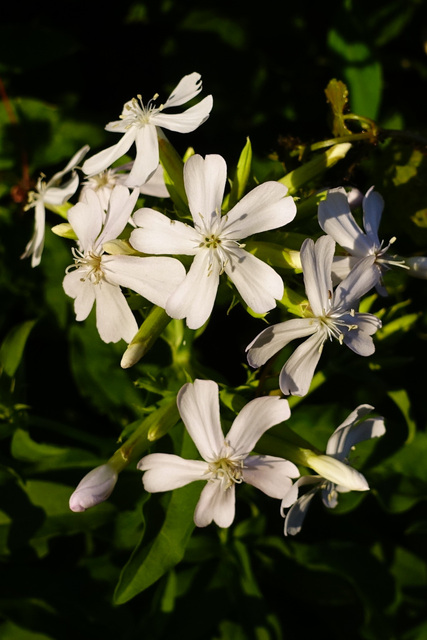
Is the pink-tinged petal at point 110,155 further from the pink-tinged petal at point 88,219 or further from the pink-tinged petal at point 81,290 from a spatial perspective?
the pink-tinged petal at point 81,290

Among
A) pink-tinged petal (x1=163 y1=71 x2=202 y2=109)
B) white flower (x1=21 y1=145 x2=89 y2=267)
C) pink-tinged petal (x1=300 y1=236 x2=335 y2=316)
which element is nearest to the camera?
pink-tinged petal (x1=300 y1=236 x2=335 y2=316)

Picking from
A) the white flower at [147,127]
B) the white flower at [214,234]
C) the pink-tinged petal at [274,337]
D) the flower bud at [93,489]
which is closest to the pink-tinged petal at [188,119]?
the white flower at [147,127]

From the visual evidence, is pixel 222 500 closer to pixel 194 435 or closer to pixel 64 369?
pixel 194 435

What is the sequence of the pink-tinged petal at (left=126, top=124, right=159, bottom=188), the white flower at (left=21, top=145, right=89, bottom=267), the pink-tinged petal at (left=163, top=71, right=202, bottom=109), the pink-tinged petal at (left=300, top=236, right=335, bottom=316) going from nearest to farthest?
1. the pink-tinged petal at (left=300, top=236, right=335, bottom=316)
2. the pink-tinged petal at (left=126, top=124, right=159, bottom=188)
3. the pink-tinged petal at (left=163, top=71, right=202, bottom=109)
4. the white flower at (left=21, top=145, right=89, bottom=267)

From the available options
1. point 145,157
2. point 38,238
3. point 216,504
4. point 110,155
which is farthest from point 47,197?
point 216,504

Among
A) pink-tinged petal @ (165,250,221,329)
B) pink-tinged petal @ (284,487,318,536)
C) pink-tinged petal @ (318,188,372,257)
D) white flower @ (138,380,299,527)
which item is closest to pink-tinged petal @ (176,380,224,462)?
white flower @ (138,380,299,527)

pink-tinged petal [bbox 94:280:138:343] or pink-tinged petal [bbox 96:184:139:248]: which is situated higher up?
pink-tinged petal [bbox 96:184:139:248]

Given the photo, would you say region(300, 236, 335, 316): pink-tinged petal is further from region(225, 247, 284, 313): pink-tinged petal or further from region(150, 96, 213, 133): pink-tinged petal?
region(150, 96, 213, 133): pink-tinged petal

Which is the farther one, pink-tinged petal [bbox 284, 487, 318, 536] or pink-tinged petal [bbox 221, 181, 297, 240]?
pink-tinged petal [bbox 284, 487, 318, 536]
